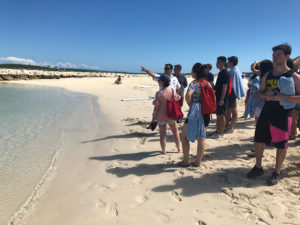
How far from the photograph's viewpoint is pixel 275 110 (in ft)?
10.3

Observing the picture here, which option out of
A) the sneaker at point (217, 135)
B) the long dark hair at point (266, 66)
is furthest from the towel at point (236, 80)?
the long dark hair at point (266, 66)

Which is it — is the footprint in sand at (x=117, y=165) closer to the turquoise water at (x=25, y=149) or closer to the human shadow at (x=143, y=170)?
the human shadow at (x=143, y=170)

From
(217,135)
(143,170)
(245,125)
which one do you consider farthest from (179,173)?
(245,125)

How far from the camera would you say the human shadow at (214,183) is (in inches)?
123

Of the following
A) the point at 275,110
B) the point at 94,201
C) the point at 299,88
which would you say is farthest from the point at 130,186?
the point at 299,88

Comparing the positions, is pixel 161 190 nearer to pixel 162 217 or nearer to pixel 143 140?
pixel 162 217

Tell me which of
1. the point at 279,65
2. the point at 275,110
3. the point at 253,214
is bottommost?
the point at 253,214

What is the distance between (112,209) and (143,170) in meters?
1.21

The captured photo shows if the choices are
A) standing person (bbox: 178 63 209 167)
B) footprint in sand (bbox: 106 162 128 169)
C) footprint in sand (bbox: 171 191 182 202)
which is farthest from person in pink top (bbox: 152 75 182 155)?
footprint in sand (bbox: 171 191 182 202)

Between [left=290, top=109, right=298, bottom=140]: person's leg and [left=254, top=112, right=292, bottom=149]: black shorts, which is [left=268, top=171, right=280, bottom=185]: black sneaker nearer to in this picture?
[left=254, top=112, right=292, bottom=149]: black shorts

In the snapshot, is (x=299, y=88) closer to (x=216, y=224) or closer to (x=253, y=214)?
(x=253, y=214)

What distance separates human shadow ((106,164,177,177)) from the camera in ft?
12.3

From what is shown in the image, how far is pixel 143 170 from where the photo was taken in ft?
12.7

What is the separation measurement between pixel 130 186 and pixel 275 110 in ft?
8.50
